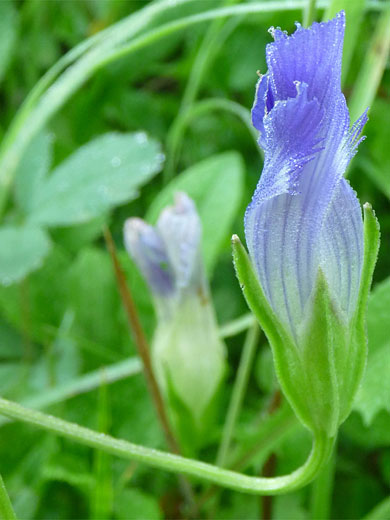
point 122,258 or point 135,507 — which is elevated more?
point 122,258

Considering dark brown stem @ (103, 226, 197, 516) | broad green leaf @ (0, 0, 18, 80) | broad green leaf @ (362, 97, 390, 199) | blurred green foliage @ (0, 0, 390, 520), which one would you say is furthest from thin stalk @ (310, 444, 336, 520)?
broad green leaf @ (0, 0, 18, 80)

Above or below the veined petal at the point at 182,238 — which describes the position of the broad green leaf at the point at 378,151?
below

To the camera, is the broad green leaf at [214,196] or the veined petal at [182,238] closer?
the veined petal at [182,238]

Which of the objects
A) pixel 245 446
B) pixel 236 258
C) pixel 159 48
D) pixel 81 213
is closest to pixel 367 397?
pixel 245 446

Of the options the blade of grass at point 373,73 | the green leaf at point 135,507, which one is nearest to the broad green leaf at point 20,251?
the green leaf at point 135,507

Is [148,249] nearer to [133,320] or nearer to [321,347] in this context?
[133,320]

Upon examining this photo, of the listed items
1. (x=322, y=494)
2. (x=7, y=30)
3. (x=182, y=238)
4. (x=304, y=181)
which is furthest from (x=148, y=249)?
(x=7, y=30)

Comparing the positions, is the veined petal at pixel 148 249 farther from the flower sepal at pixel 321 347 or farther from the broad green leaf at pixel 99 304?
the flower sepal at pixel 321 347
